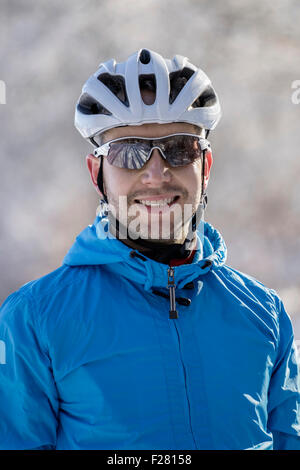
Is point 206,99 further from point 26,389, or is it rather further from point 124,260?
point 26,389

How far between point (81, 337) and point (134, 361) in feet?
1.27

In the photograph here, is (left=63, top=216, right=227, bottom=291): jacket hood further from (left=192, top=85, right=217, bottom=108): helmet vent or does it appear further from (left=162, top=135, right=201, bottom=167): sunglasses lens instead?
(left=192, top=85, right=217, bottom=108): helmet vent

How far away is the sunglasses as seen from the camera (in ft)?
12.3

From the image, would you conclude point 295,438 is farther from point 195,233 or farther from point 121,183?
point 121,183

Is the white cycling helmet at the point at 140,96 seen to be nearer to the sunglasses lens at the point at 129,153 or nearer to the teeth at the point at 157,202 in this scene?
the sunglasses lens at the point at 129,153

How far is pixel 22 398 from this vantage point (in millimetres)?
3143

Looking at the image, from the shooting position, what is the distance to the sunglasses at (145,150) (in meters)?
3.75

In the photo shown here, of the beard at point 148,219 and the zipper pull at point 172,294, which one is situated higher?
the beard at point 148,219

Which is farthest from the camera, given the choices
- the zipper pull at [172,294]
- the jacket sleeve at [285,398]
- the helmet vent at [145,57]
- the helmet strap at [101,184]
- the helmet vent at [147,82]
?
the helmet vent at [145,57]

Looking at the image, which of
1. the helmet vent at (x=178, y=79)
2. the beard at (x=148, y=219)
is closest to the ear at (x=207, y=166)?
the beard at (x=148, y=219)

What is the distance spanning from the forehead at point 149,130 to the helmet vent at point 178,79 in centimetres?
34

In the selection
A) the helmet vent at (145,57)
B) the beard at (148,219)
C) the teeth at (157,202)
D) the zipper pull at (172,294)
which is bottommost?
the zipper pull at (172,294)

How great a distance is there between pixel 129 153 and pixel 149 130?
0.89 feet
